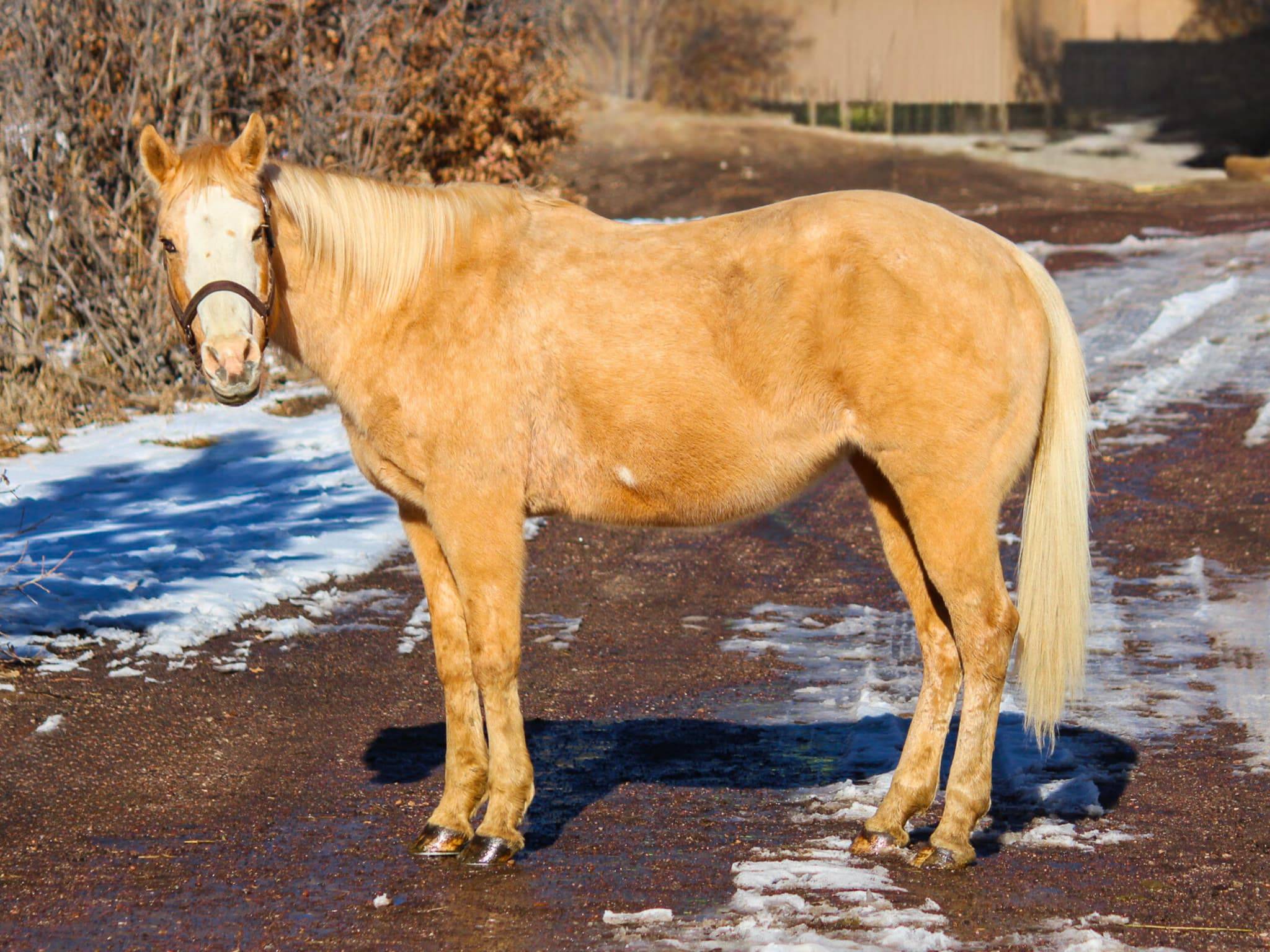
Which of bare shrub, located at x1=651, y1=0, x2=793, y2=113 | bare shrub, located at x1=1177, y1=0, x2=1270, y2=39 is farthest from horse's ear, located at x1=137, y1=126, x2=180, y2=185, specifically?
bare shrub, located at x1=1177, y1=0, x2=1270, y2=39

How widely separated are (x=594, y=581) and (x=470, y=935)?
408cm

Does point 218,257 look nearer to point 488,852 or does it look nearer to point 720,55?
point 488,852

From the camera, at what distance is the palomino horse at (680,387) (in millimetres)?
4188

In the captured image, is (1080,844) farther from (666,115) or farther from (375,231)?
(666,115)

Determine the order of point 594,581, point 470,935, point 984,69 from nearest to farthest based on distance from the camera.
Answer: point 470,935
point 594,581
point 984,69

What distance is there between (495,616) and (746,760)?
1361 mm

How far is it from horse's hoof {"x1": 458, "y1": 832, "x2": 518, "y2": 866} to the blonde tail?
1.77 meters

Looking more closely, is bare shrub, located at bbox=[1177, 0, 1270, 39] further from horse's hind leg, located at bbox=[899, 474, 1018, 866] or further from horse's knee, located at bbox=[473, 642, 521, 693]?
horse's knee, located at bbox=[473, 642, 521, 693]

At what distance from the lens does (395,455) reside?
14.2 ft

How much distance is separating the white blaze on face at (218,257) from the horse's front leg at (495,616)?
2.63ft

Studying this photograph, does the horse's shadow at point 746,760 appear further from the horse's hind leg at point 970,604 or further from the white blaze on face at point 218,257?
the white blaze on face at point 218,257

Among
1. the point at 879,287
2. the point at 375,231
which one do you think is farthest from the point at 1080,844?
the point at 375,231

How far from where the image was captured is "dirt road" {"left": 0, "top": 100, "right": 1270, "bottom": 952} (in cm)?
377

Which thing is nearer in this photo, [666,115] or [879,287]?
[879,287]
